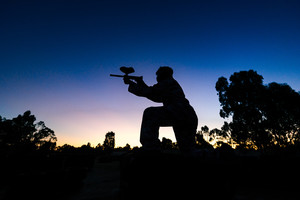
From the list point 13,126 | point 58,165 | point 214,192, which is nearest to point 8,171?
point 58,165

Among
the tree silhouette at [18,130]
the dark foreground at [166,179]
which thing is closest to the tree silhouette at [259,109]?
the dark foreground at [166,179]

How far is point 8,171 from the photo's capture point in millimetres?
8250

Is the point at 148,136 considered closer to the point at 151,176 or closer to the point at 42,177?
the point at 151,176

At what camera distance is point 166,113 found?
2268 millimetres

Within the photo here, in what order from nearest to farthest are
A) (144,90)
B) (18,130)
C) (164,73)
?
(144,90), (164,73), (18,130)

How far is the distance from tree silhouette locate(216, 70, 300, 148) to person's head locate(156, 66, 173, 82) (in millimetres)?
19058

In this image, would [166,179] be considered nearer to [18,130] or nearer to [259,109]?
[259,109]

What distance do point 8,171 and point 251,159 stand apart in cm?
1251

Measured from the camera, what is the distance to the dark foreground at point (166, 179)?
3.99ft

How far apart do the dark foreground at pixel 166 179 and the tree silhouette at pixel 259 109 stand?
46.2 feet

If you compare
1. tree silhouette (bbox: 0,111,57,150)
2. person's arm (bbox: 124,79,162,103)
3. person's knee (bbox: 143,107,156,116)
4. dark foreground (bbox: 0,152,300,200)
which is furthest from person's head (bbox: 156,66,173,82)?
tree silhouette (bbox: 0,111,57,150)

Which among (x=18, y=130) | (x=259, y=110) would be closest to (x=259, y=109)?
(x=259, y=110)

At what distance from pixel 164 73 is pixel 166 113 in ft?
3.06

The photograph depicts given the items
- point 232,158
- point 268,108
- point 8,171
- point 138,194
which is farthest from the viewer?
point 268,108
